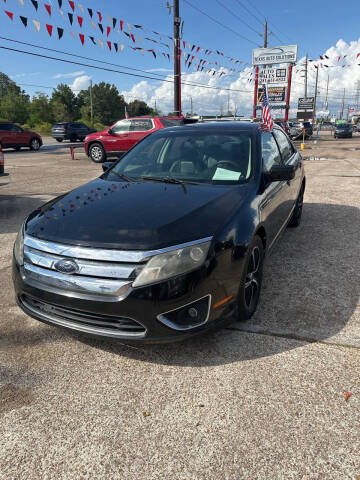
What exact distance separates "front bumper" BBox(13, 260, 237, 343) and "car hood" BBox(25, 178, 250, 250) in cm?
27

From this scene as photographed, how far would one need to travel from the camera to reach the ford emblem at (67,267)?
2.13 meters

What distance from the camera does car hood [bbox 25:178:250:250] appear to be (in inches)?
86.0

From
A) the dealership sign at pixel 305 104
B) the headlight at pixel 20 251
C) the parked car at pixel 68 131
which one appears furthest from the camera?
the dealership sign at pixel 305 104

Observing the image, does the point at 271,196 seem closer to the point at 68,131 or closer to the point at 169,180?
the point at 169,180

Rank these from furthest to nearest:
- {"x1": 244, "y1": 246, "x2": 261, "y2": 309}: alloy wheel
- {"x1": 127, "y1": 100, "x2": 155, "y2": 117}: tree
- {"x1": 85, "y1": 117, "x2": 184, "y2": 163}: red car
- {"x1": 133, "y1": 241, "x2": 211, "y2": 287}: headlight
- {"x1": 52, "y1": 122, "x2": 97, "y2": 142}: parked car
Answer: {"x1": 127, "y1": 100, "x2": 155, "y2": 117}: tree < {"x1": 52, "y1": 122, "x2": 97, "y2": 142}: parked car < {"x1": 85, "y1": 117, "x2": 184, "y2": 163}: red car < {"x1": 244, "y1": 246, "x2": 261, "y2": 309}: alloy wheel < {"x1": 133, "y1": 241, "x2": 211, "y2": 287}: headlight

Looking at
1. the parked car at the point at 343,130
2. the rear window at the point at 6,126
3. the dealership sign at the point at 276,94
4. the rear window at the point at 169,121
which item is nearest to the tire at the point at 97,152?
the rear window at the point at 169,121

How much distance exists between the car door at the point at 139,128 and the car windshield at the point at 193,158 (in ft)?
31.1

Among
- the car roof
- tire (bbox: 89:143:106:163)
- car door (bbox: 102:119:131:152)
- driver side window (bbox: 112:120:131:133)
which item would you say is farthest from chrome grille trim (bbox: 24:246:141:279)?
tire (bbox: 89:143:106:163)

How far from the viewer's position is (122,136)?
44.0 feet

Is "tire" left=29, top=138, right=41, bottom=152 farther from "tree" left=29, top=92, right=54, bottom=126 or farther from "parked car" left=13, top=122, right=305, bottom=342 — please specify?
"tree" left=29, top=92, right=54, bottom=126

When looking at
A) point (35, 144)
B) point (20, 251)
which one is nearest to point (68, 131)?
point (35, 144)

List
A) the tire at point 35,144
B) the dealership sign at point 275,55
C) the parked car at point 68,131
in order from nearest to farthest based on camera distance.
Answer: the tire at point 35,144
the parked car at point 68,131
the dealership sign at point 275,55

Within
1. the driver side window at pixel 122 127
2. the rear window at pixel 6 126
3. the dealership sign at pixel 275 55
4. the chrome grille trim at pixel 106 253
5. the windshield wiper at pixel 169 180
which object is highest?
the dealership sign at pixel 275 55

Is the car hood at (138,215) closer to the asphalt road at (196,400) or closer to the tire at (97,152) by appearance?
the asphalt road at (196,400)
